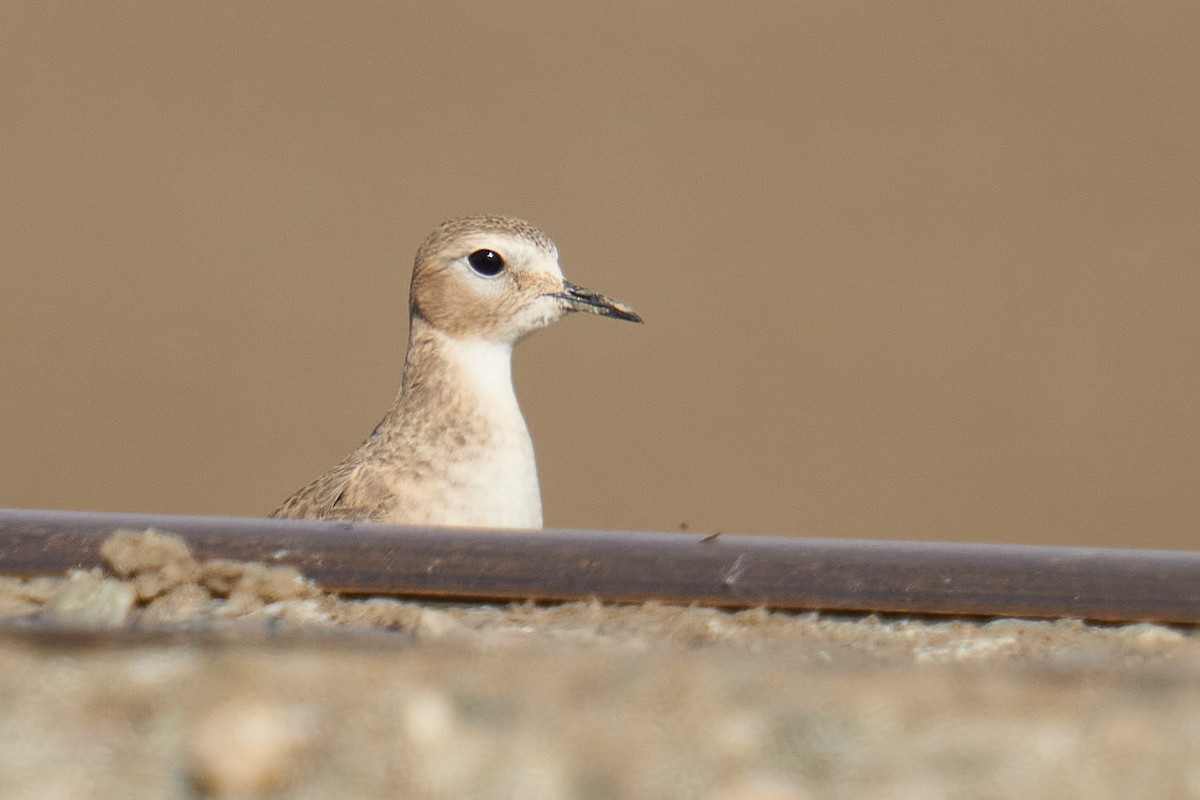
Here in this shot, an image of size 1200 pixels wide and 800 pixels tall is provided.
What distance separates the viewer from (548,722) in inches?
38.5

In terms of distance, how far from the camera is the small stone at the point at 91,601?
3.85 feet

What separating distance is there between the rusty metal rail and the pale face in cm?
278

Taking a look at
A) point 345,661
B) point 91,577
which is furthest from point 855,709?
point 91,577

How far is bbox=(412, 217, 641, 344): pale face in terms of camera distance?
4168mm

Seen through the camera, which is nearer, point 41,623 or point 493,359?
point 41,623

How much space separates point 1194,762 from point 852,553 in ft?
1.46

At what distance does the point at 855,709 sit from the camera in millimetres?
971

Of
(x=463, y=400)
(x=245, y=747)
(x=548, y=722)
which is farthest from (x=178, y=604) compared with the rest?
(x=463, y=400)

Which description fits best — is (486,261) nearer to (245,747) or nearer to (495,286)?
(495,286)

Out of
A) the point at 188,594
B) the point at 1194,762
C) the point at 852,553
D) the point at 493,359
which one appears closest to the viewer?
the point at 1194,762

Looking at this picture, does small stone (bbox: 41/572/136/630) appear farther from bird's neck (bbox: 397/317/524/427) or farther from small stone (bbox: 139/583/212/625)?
bird's neck (bbox: 397/317/524/427)

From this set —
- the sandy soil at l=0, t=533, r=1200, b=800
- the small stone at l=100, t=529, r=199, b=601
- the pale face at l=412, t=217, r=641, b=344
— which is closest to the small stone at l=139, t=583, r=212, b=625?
the small stone at l=100, t=529, r=199, b=601

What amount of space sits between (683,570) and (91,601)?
0.49m

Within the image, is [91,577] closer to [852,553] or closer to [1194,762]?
[852,553]
